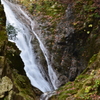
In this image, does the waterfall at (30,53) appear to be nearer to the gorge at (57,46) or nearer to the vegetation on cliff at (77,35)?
the gorge at (57,46)

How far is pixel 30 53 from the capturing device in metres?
13.6

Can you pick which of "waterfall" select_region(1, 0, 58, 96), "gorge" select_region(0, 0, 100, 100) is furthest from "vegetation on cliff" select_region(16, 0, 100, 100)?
"waterfall" select_region(1, 0, 58, 96)

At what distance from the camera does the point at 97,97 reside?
225 inches

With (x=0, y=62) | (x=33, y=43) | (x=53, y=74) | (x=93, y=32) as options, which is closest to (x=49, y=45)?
(x=33, y=43)

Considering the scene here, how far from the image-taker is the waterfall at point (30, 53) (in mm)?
11643

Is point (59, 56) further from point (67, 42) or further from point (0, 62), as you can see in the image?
point (0, 62)

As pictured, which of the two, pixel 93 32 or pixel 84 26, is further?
pixel 84 26

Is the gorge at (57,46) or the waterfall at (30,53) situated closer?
the gorge at (57,46)

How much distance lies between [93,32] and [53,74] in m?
4.78

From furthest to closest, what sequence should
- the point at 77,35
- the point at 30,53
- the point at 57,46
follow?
the point at 57,46
the point at 30,53
the point at 77,35

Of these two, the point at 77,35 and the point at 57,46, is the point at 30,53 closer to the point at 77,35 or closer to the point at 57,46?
the point at 57,46

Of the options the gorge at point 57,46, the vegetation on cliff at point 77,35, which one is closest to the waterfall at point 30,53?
the gorge at point 57,46

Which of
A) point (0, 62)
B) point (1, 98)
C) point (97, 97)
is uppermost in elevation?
point (0, 62)

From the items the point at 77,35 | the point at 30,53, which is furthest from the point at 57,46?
the point at 30,53
